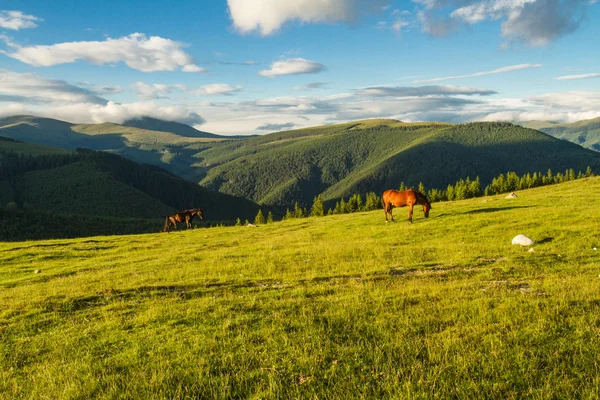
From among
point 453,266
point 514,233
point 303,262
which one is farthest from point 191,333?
point 514,233

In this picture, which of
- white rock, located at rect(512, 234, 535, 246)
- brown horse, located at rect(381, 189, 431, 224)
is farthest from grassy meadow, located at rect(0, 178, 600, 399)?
brown horse, located at rect(381, 189, 431, 224)

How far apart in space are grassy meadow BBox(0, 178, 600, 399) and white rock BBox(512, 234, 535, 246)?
0.74m

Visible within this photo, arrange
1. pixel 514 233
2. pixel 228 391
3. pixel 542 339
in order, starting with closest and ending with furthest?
pixel 228 391, pixel 542 339, pixel 514 233

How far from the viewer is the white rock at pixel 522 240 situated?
20783 millimetres

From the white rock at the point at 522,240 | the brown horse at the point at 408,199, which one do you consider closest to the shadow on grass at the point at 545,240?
the white rock at the point at 522,240

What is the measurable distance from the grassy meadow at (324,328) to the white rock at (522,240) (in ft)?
2.43

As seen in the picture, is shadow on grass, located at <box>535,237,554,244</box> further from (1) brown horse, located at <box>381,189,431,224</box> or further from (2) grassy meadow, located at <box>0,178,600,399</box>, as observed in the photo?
(1) brown horse, located at <box>381,189,431,224</box>

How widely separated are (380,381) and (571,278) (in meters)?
10.8

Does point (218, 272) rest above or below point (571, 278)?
below

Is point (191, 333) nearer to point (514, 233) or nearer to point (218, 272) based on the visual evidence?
point (218, 272)

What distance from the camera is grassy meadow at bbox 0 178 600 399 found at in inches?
263

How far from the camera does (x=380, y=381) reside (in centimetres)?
656

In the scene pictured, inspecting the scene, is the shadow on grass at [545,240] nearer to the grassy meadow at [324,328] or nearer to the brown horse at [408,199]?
the grassy meadow at [324,328]

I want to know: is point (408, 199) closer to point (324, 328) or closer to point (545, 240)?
point (545, 240)
